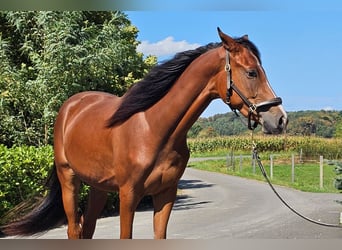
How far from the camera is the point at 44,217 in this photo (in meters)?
3.11

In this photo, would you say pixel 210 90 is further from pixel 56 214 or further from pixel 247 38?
pixel 56 214

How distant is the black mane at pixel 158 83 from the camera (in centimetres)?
230

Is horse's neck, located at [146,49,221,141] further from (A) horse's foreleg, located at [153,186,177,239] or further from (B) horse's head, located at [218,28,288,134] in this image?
(A) horse's foreleg, located at [153,186,177,239]

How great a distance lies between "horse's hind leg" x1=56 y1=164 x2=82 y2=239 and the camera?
2.81m

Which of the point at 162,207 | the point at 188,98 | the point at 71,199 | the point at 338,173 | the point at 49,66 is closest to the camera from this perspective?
the point at 188,98

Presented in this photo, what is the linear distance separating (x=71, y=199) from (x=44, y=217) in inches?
16.1

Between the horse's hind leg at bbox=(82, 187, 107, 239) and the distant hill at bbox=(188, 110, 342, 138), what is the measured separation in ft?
12.0

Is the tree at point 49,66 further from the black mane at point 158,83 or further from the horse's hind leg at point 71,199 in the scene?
the black mane at point 158,83

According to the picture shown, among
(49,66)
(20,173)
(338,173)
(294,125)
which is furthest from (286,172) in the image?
(20,173)

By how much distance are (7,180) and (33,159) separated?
1.20ft

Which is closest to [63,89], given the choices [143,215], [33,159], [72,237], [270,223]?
[33,159]

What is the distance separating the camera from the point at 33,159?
5.41 meters

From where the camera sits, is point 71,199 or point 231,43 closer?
point 231,43

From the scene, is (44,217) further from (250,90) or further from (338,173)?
(338,173)
